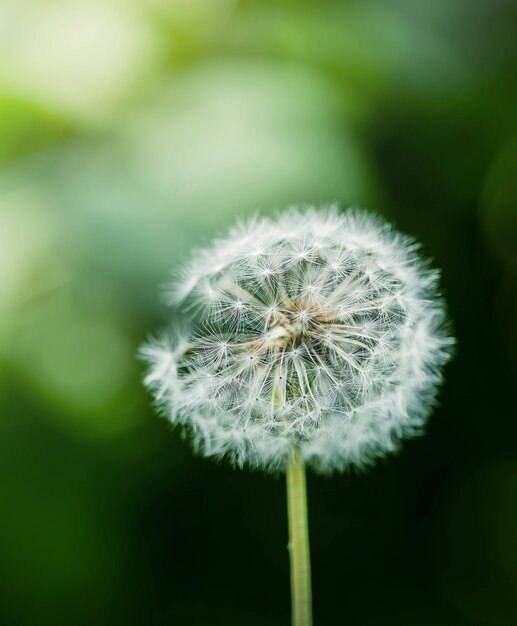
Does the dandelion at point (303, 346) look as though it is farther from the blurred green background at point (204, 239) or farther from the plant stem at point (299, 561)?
the blurred green background at point (204, 239)

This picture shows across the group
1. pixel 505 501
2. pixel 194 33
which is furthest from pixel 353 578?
pixel 194 33

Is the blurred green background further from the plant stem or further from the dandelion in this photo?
the plant stem

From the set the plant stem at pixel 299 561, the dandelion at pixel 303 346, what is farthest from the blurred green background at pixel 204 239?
the plant stem at pixel 299 561

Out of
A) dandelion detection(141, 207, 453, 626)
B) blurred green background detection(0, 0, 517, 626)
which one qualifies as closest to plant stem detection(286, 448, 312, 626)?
dandelion detection(141, 207, 453, 626)

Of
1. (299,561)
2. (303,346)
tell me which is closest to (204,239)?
(303,346)

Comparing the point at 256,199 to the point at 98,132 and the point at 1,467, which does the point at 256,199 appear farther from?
the point at 1,467

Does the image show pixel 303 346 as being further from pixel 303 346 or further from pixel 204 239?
pixel 204 239

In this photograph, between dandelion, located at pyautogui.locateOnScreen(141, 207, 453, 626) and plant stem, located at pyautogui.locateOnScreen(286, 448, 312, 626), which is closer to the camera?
plant stem, located at pyautogui.locateOnScreen(286, 448, 312, 626)

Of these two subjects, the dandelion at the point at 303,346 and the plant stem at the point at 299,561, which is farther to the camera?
the dandelion at the point at 303,346
